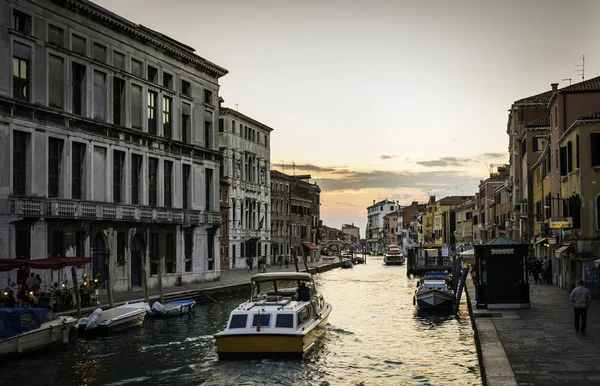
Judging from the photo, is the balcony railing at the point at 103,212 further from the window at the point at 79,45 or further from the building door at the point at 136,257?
the window at the point at 79,45

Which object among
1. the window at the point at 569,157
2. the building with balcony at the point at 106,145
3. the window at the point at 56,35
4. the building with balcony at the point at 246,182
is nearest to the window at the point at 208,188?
the building with balcony at the point at 106,145

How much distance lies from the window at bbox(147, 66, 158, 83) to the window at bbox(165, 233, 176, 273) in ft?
30.1

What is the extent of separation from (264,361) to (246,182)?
54717 millimetres

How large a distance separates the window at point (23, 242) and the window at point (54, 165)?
99.0 inches

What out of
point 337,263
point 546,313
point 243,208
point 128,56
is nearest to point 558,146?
point 546,313

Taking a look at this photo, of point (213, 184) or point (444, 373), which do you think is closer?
point (444, 373)

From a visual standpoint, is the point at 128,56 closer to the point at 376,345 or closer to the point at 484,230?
the point at 376,345

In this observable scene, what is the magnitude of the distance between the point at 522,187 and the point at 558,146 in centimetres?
2200

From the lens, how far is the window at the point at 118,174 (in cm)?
3984

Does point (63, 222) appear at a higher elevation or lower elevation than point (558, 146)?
lower

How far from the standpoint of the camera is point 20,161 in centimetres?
3259

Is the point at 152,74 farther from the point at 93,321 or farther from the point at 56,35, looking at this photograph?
the point at 93,321

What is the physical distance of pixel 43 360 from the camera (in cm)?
2216

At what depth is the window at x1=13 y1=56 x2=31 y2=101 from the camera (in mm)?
32375
